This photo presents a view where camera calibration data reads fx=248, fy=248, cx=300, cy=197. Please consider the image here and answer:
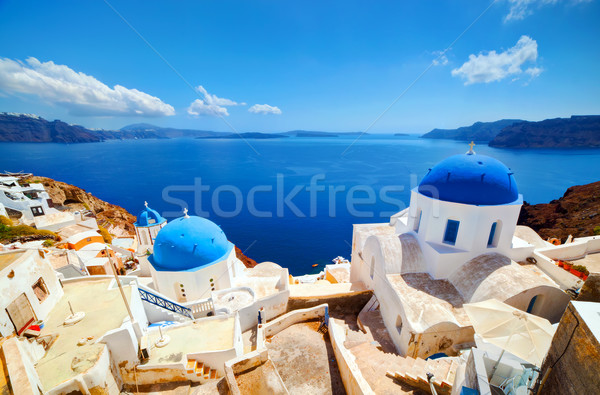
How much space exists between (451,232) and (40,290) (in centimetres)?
1769

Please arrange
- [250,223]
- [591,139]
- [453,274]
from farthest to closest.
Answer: [591,139] < [250,223] < [453,274]

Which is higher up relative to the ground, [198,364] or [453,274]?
[453,274]

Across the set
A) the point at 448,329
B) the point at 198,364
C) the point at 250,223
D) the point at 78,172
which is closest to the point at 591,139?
the point at 250,223

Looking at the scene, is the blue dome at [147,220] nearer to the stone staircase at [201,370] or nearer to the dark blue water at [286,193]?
the stone staircase at [201,370]

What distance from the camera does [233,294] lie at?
13.3 metres

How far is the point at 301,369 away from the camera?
32.5ft

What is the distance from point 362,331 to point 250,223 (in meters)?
38.8

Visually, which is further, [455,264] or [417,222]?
[417,222]

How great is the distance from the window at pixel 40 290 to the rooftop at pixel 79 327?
25.4 inches

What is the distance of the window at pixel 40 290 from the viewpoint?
8.41 meters

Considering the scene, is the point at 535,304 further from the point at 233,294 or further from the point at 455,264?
the point at 233,294

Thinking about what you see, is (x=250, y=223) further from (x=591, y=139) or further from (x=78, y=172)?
(x=591, y=139)

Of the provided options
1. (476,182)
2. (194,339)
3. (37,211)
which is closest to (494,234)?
(476,182)
